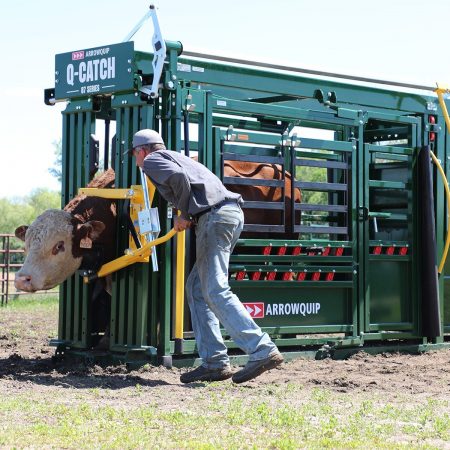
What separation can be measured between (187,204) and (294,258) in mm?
2319

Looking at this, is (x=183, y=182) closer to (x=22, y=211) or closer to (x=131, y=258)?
(x=131, y=258)

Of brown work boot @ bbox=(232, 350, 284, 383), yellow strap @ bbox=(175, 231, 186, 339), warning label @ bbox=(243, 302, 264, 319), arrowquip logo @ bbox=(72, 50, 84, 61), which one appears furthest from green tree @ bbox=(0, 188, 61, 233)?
brown work boot @ bbox=(232, 350, 284, 383)

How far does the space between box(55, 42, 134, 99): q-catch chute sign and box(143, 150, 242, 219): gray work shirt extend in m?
1.29

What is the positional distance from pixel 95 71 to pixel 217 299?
2.85m

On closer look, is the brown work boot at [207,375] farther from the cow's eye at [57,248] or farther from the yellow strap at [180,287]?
the cow's eye at [57,248]

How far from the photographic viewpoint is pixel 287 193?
33.4 ft

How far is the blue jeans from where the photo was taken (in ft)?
25.5

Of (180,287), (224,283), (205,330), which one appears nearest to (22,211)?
(180,287)

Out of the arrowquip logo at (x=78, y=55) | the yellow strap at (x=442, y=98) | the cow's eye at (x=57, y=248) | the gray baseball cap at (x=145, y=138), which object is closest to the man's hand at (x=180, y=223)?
the gray baseball cap at (x=145, y=138)

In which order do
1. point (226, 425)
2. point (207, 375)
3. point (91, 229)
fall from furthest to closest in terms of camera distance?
point (91, 229) → point (207, 375) → point (226, 425)

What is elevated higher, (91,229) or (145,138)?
(145,138)

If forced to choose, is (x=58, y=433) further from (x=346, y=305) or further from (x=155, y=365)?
(x=346, y=305)

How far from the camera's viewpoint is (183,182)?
25.8 ft

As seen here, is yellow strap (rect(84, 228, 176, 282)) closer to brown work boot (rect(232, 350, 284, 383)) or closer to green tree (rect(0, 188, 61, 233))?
brown work boot (rect(232, 350, 284, 383))
